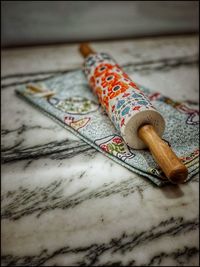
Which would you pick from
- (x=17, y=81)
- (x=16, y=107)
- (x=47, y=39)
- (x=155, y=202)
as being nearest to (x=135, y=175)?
(x=155, y=202)

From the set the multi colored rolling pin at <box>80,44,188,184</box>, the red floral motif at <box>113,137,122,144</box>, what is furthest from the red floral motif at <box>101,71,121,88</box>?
the red floral motif at <box>113,137,122,144</box>

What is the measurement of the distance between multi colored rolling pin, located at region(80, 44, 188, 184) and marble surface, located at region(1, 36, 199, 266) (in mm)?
75

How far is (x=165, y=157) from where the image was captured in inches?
19.9

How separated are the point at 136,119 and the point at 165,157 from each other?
100 millimetres

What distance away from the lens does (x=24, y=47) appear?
3.68 ft

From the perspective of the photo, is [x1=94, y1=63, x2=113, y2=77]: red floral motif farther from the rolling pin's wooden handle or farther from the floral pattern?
the rolling pin's wooden handle

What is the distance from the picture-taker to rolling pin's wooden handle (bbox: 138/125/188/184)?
48cm

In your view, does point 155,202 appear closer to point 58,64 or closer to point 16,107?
point 16,107

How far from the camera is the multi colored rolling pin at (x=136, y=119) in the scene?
1.63ft

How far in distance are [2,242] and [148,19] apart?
1.06 m

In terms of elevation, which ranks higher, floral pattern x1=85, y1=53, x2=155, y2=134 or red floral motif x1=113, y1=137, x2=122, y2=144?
floral pattern x1=85, y1=53, x2=155, y2=134

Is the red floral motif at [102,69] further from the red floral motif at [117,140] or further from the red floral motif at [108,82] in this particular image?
the red floral motif at [117,140]

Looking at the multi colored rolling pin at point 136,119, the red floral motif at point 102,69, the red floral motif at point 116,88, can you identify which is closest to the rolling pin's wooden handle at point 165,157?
the multi colored rolling pin at point 136,119

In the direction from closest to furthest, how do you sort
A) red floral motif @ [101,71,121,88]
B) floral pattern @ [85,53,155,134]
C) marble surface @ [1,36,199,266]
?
1. marble surface @ [1,36,199,266]
2. floral pattern @ [85,53,155,134]
3. red floral motif @ [101,71,121,88]
